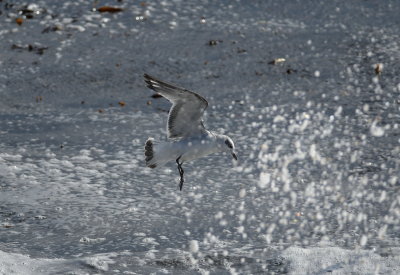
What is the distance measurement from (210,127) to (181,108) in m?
1.50

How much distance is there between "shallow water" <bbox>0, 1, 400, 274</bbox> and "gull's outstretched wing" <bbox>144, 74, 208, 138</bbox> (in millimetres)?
520

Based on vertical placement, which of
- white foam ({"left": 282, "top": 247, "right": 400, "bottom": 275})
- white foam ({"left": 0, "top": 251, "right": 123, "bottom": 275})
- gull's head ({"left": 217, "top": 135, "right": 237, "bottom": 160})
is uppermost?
gull's head ({"left": 217, "top": 135, "right": 237, "bottom": 160})

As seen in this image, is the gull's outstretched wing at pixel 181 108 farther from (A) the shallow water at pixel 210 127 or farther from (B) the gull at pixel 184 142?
(A) the shallow water at pixel 210 127

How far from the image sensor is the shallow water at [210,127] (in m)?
4.97

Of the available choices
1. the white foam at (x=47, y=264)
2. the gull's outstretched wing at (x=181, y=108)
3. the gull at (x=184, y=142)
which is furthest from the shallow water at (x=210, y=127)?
the gull's outstretched wing at (x=181, y=108)

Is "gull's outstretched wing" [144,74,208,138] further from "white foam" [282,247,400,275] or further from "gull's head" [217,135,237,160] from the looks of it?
"white foam" [282,247,400,275]

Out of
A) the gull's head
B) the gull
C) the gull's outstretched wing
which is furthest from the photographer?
the gull's head

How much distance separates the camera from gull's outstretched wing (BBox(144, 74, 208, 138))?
5.09m

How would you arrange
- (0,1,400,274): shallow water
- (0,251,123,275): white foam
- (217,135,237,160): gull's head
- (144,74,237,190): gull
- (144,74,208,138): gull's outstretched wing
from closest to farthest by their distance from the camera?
(0,251,123,275): white foam < (0,1,400,274): shallow water < (144,74,208,138): gull's outstretched wing < (144,74,237,190): gull < (217,135,237,160): gull's head

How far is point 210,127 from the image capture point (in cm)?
677

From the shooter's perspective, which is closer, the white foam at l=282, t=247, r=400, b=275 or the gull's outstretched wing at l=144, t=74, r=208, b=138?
the white foam at l=282, t=247, r=400, b=275

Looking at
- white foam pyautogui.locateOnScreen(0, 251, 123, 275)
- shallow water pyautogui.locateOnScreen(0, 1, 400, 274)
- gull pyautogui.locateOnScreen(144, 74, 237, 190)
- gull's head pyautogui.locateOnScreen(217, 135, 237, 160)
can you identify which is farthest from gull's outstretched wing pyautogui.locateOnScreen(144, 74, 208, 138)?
white foam pyautogui.locateOnScreen(0, 251, 123, 275)

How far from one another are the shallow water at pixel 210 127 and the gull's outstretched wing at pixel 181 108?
20.5 inches

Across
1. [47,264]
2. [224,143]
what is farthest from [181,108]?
[47,264]
